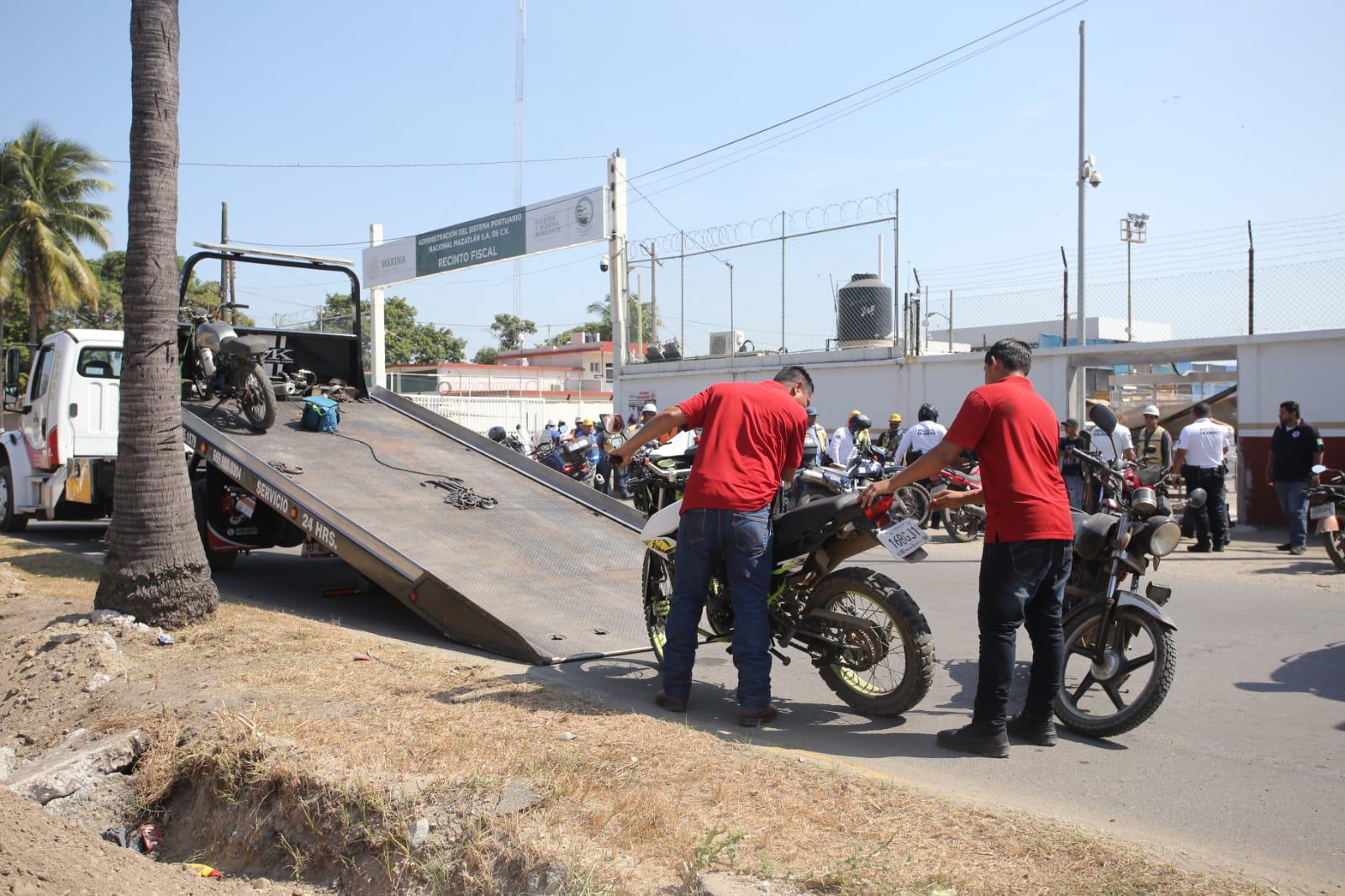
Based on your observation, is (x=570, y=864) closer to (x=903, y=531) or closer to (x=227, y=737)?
(x=227, y=737)

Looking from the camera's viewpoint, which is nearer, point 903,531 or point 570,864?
point 570,864

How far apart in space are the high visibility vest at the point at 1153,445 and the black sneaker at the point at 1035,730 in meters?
9.00

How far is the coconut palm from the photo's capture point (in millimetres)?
35219

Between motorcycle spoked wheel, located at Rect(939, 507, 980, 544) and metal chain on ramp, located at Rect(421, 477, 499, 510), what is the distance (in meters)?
7.02

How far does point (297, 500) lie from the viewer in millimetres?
7219

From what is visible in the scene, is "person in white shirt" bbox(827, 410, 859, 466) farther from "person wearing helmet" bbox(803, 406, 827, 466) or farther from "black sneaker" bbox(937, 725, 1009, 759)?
"black sneaker" bbox(937, 725, 1009, 759)

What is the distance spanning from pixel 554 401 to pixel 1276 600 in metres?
25.9

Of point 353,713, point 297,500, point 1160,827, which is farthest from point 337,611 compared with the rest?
point 1160,827

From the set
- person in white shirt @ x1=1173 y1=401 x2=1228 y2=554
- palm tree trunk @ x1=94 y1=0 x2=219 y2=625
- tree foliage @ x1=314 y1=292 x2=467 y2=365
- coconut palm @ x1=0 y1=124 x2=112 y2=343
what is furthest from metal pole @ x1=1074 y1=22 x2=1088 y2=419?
tree foliage @ x1=314 y1=292 x2=467 y2=365

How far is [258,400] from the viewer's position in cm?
898

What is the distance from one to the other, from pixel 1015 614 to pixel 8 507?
1194 cm

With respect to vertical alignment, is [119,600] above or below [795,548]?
below

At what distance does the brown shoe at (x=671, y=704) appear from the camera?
17.3ft

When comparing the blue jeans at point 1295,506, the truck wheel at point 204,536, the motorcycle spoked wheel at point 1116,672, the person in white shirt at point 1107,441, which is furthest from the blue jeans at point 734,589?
the blue jeans at point 1295,506
